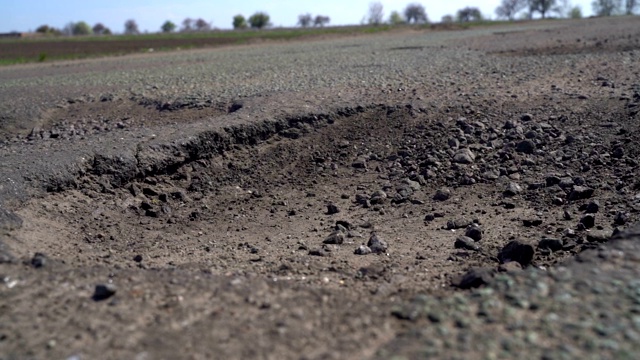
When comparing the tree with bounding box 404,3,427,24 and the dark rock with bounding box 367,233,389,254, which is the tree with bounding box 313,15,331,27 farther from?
the dark rock with bounding box 367,233,389,254

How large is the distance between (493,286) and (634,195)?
131 inches

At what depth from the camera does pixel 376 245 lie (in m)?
5.75

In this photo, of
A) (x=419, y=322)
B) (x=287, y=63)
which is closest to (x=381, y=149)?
(x=419, y=322)

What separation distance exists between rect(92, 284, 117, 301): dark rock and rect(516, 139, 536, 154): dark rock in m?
5.50

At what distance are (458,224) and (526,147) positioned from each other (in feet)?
7.07

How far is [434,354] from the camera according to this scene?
10.1 feet

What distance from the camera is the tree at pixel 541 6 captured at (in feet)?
323

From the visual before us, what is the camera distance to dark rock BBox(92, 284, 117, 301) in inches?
154

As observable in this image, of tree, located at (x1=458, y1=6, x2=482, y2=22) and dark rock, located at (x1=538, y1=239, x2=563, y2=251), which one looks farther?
tree, located at (x1=458, y1=6, x2=482, y2=22)

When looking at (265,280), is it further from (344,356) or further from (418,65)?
(418,65)

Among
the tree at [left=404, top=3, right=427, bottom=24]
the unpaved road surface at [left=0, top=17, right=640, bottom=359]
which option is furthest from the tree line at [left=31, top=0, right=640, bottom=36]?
the unpaved road surface at [left=0, top=17, right=640, bottom=359]

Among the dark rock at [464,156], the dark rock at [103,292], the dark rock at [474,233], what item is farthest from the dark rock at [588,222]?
the dark rock at [103,292]

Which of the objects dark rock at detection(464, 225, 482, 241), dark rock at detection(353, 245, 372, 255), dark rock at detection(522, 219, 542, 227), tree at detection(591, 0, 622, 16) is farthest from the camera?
tree at detection(591, 0, 622, 16)

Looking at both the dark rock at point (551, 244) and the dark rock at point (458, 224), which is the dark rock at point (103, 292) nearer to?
the dark rock at point (551, 244)
